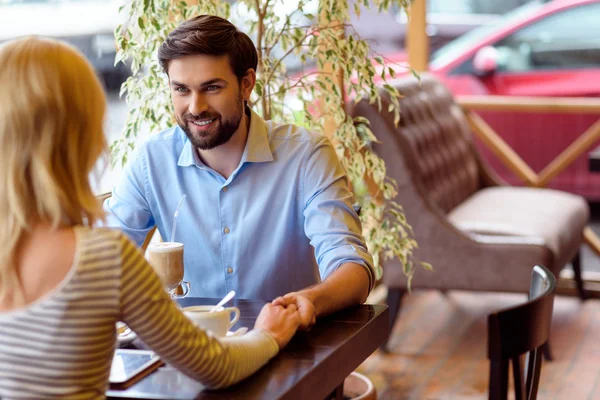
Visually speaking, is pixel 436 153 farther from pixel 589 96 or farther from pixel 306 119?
pixel 589 96

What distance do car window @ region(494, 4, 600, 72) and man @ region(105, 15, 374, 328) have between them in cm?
351

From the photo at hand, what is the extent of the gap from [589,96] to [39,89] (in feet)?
14.9

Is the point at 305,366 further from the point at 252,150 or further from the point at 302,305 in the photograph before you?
the point at 252,150

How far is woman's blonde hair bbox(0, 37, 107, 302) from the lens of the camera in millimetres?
1159

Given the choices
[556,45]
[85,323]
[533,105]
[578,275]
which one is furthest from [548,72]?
[85,323]

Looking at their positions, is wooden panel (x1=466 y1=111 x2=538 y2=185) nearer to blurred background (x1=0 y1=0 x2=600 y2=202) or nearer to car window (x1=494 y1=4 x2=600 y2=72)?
blurred background (x1=0 y1=0 x2=600 y2=202)

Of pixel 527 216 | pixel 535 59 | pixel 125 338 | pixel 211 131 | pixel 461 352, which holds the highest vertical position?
pixel 211 131

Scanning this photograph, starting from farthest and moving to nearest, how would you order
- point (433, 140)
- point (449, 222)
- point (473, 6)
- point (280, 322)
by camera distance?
point (473, 6) < point (433, 140) < point (449, 222) < point (280, 322)

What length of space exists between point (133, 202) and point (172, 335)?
1.01m

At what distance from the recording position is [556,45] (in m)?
5.40

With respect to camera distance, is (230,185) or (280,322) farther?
(230,185)

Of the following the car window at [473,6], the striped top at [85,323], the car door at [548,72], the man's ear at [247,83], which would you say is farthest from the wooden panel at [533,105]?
the striped top at [85,323]

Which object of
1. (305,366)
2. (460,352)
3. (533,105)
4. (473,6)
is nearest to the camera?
(305,366)

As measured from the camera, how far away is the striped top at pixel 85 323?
1.16 m
